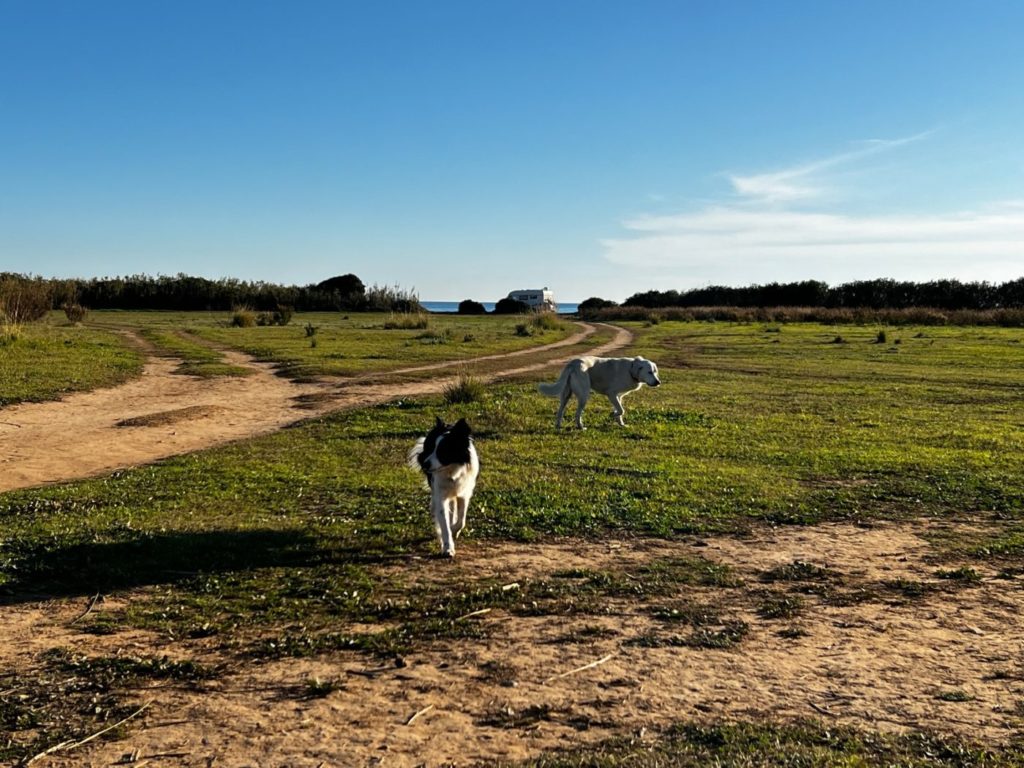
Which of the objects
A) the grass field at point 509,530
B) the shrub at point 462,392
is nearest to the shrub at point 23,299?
the shrub at point 462,392

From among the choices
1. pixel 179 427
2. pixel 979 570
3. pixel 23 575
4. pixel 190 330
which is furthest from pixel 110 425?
pixel 190 330

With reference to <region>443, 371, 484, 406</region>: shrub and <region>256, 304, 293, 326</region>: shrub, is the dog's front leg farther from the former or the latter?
<region>256, 304, 293, 326</region>: shrub

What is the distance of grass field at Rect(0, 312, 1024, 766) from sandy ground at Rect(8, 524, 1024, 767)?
16 centimetres

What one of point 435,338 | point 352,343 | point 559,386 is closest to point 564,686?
point 559,386

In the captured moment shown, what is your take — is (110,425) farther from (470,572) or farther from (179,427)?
(470,572)

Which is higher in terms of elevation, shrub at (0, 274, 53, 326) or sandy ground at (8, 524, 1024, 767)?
shrub at (0, 274, 53, 326)

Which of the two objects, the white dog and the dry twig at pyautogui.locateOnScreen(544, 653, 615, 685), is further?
the white dog

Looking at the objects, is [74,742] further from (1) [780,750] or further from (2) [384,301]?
(2) [384,301]

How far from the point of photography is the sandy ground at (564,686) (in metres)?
4.28

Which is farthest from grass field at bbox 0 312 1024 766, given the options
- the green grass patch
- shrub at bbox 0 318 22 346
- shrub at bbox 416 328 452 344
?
shrub at bbox 416 328 452 344

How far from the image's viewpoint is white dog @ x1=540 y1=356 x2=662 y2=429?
49.5ft

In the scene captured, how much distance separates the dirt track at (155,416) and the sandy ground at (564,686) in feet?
21.1

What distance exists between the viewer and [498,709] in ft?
15.4

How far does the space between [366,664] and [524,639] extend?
3.80 feet
